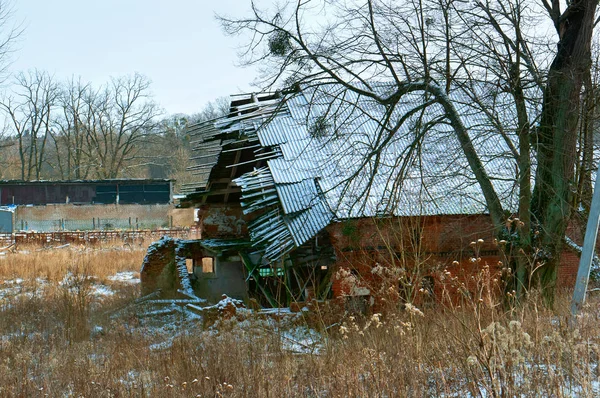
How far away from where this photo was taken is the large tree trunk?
406 inches

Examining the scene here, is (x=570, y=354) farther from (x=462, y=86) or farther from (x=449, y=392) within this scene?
(x=462, y=86)

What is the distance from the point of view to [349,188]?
1252 cm

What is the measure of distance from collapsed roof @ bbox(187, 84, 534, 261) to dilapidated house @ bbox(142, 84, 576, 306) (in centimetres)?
4

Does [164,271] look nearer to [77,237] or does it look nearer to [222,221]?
[222,221]

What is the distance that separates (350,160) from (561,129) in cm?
423

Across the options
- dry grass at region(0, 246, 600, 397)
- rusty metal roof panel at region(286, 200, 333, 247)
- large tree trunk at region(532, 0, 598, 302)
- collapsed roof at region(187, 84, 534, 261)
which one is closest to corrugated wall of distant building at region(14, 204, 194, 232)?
collapsed roof at region(187, 84, 534, 261)

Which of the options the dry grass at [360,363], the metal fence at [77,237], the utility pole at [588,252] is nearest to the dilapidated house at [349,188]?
the utility pole at [588,252]

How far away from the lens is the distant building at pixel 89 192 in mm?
48531

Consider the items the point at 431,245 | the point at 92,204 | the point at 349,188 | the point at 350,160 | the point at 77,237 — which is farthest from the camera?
the point at 92,204

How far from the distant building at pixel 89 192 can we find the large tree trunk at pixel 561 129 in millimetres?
40905

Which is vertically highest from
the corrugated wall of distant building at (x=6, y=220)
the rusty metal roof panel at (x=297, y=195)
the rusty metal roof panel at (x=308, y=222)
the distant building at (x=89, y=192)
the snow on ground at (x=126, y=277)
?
the distant building at (x=89, y=192)

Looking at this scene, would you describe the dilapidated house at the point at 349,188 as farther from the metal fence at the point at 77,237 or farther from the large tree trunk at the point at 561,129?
the metal fence at the point at 77,237

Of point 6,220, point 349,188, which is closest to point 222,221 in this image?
point 349,188

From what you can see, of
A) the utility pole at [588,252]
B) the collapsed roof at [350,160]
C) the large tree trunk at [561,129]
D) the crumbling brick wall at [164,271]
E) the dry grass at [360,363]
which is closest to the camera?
the dry grass at [360,363]
